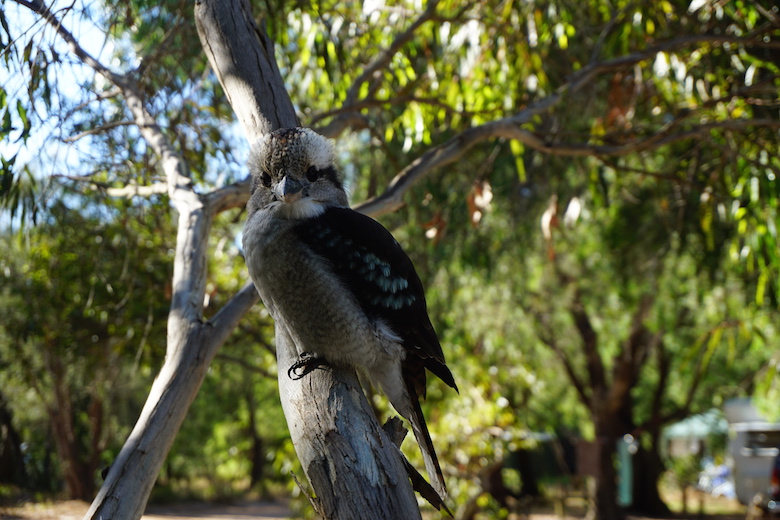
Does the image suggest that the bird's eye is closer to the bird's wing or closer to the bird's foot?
the bird's wing

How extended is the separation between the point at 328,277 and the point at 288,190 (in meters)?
0.24

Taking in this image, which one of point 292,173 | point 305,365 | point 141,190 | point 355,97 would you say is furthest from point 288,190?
point 355,97

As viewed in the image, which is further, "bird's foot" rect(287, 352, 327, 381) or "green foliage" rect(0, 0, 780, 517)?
"green foliage" rect(0, 0, 780, 517)

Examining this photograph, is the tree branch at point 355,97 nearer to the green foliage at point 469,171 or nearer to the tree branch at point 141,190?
the green foliage at point 469,171

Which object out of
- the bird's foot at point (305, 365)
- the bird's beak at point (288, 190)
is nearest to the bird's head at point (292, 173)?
the bird's beak at point (288, 190)

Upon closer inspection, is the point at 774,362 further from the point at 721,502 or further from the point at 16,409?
the point at 721,502

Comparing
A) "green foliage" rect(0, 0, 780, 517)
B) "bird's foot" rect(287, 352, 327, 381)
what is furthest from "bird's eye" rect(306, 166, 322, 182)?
"green foliage" rect(0, 0, 780, 517)

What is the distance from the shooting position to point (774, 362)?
151 inches

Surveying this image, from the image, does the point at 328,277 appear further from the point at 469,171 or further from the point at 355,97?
the point at 469,171

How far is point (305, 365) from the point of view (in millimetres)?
1826

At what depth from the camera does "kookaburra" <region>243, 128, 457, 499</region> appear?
1791 millimetres

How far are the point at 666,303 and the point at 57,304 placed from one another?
654 centimetres

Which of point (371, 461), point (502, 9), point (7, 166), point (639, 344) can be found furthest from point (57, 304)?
point (639, 344)

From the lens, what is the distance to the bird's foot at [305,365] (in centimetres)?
179
